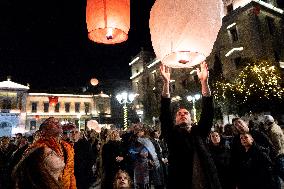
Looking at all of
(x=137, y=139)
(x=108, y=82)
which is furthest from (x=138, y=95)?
(x=137, y=139)

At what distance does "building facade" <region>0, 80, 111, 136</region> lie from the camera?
5097cm

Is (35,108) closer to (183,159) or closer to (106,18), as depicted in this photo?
(106,18)

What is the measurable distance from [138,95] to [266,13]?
89.6 ft

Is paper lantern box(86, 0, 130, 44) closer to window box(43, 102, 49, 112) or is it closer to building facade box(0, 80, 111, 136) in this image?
building facade box(0, 80, 111, 136)

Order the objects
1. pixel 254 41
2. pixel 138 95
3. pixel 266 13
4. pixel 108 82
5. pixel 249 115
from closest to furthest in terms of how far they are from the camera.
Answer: pixel 249 115
pixel 254 41
pixel 266 13
pixel 138 95
pixel 108 82

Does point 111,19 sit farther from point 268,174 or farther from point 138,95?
point 138,95

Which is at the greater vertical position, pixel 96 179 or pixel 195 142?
pixel 195 142

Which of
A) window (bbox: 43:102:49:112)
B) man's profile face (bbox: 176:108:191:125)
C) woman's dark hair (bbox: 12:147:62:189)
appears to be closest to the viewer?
woman's dark hair (bbox: 12:147:62:189)

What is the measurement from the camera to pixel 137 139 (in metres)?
8.34

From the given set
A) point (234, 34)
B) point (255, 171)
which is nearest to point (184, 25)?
point (255, 171)

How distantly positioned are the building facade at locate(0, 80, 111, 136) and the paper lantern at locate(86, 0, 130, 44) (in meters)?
43.9

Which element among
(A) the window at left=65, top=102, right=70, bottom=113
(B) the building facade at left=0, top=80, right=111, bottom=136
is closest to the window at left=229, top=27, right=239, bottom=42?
(B) the building facade at left=0, top=80, right=111, bottom=136

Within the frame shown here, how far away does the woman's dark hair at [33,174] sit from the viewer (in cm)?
287

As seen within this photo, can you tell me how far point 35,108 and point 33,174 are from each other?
183ft
